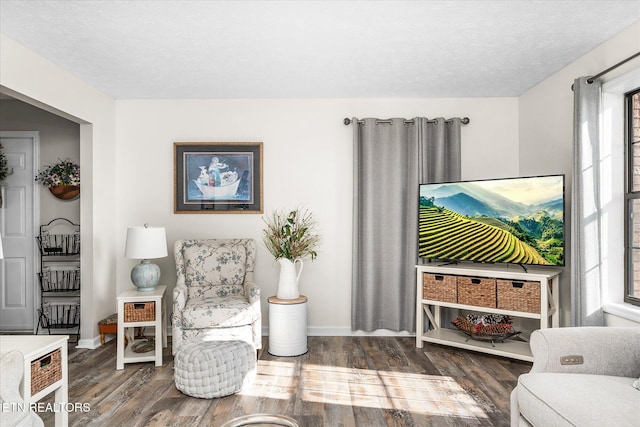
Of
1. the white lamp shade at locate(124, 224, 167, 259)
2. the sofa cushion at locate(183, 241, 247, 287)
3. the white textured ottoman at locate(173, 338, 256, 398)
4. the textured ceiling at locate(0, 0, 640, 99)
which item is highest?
the textured ceiling at locate(0, 0, 640, 99)

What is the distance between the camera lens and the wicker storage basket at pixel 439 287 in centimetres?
439

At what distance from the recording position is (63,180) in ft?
16.3

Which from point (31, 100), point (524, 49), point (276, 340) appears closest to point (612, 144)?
point (524, 49)

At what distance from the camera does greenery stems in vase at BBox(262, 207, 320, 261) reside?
4.52m

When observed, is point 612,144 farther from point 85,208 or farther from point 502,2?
point 85,208

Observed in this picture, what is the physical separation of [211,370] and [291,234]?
63.9 inches

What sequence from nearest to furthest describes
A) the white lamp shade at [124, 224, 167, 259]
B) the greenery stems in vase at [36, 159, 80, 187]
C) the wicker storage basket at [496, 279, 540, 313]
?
the wicker storage basket at [496, 279, 540, 313], the white lamp shade at [124, 224, 167, 259], the greenery stems in vase at [36, 159, 80, 187]

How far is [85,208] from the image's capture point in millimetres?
4625

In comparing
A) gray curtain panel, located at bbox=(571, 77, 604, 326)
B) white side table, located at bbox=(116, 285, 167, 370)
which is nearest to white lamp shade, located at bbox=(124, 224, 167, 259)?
white side table, located at bbox=(116, 285, 167, 370)

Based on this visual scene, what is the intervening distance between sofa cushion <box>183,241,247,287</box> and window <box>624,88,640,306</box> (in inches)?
131

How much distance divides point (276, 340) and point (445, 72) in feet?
9.50

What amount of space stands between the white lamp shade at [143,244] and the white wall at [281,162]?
0.88m

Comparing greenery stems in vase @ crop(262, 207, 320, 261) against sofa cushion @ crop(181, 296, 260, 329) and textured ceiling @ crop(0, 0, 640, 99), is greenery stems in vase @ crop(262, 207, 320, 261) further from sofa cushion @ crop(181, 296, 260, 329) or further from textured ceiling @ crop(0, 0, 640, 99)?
textured ceiling @ crop(0, 0, 640, 99)

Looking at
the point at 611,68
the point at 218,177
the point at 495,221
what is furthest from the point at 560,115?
the point at 218,177
